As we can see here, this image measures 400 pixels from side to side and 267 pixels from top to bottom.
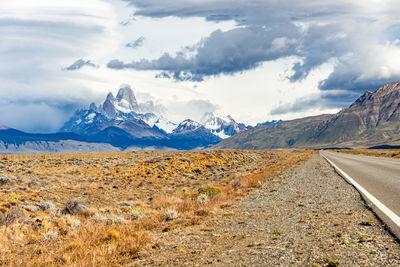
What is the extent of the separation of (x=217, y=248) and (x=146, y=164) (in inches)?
1305

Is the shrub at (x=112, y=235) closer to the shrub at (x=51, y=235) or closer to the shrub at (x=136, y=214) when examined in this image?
the shrub at (x=51, y=235)

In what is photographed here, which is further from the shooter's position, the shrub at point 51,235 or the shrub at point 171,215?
the shrub at point 171,215

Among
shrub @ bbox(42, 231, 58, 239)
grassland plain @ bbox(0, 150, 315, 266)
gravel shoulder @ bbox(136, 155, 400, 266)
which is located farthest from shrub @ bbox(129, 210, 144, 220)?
gravel shoulder @ bbox(136, 155, 400, 266)

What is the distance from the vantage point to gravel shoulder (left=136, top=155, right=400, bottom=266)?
19.3 ft

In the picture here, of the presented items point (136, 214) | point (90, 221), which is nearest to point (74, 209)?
point (90, 221)

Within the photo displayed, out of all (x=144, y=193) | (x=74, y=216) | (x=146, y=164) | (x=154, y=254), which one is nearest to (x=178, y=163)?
(x=146, y=164)

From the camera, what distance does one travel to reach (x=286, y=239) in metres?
7.27

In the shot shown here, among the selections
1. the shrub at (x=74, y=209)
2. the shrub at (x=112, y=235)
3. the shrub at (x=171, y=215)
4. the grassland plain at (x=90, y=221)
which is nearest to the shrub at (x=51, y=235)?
the grassland plain at (x=90, y=221)

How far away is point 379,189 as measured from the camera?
1380 centimetres

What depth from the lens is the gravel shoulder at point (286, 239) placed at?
5.89 meters

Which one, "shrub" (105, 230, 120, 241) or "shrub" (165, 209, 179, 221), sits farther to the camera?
"shrub" (165, 209, 179, 221)

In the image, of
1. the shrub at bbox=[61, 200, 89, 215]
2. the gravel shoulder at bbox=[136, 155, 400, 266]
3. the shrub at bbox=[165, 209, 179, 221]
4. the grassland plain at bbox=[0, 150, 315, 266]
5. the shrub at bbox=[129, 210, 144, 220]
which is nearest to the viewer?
the gravel shoulder at bbox=[136, 155, 400, 266]

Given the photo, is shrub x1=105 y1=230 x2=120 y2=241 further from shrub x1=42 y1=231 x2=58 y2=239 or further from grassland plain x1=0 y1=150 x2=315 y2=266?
shrub x1=42 y1=231 x2=58 y2=239

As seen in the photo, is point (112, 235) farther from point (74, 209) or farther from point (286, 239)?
point (74, 209)
